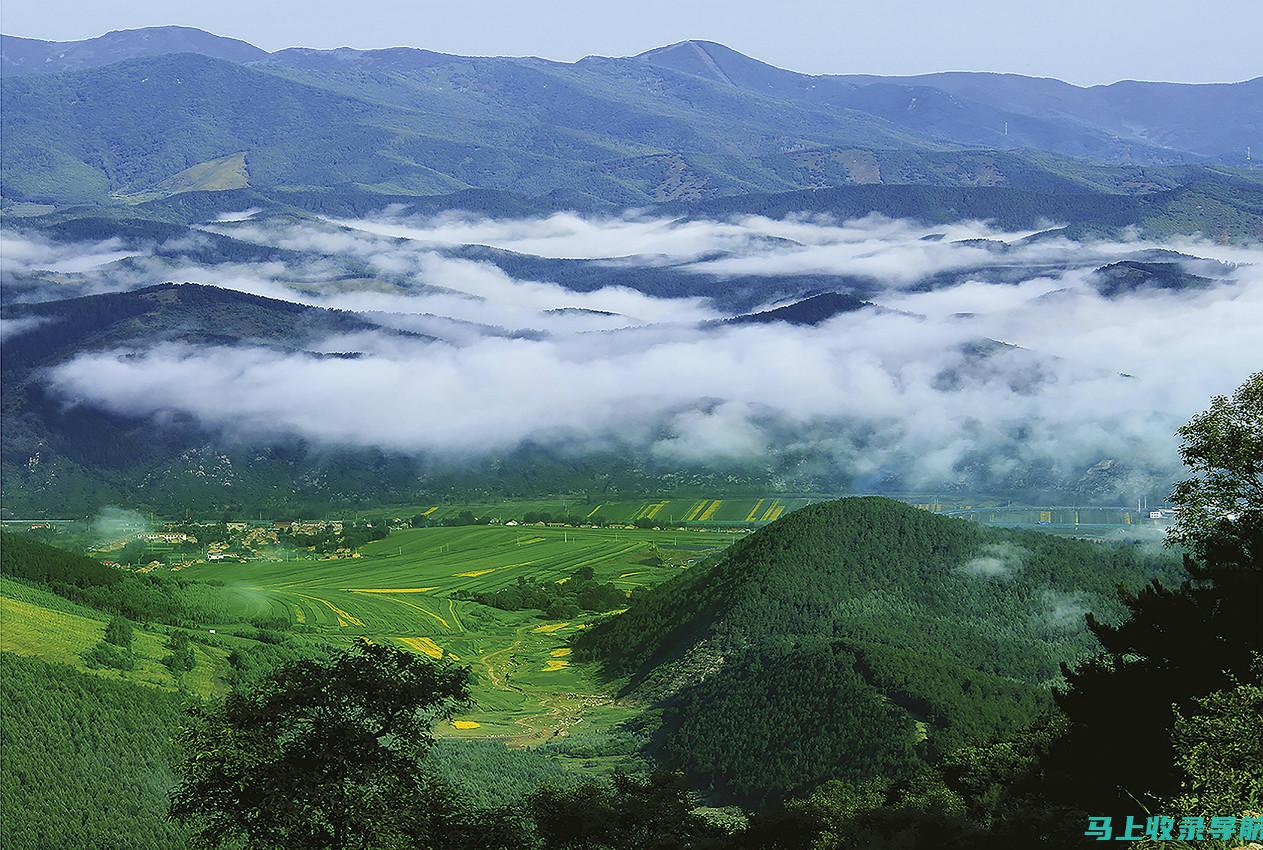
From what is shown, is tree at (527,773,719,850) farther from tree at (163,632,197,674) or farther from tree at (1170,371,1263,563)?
tree at (163,632,197,674)

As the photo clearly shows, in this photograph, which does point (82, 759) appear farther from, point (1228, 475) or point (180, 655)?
point (1228, 475)

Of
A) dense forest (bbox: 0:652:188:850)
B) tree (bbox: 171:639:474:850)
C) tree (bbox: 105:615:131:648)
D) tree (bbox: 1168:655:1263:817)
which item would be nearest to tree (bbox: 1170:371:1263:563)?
tree (bbox: 1168:655:1263:817)

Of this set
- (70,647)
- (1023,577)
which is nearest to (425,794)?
(70,647)

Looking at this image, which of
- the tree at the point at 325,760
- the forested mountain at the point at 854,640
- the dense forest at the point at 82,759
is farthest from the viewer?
the forested mountain at the point at 854,640

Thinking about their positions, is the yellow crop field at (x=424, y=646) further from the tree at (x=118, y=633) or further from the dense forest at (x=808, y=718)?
the tree at (x=118, y=633)

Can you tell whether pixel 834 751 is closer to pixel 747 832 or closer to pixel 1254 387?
pixel 747 832

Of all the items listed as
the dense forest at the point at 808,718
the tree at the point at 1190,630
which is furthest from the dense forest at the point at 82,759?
the tree at the point at 1190,630
